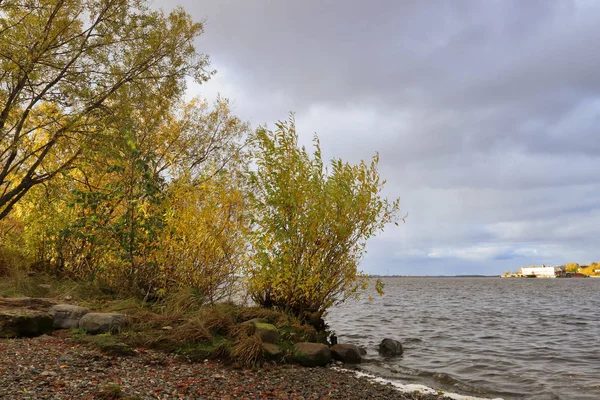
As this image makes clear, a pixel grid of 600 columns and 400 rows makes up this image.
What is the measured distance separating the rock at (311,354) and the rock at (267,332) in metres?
0.63

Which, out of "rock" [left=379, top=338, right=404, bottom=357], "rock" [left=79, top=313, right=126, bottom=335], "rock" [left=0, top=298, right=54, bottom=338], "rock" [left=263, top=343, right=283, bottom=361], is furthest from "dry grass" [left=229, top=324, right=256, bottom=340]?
"rock" [left=379, top=338, right=404, bottom=357]

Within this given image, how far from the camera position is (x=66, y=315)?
1046 centimetres

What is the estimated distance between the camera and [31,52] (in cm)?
1303

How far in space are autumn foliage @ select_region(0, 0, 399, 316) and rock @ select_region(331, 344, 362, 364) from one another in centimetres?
156

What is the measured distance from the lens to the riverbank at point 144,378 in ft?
20.6

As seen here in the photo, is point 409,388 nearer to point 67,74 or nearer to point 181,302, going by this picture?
point 181,302

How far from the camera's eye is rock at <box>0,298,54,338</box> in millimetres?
9180

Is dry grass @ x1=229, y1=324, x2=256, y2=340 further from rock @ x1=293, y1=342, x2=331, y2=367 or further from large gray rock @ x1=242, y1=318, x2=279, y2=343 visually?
rock @ x1=293, y1=342, x2=331, y2=367

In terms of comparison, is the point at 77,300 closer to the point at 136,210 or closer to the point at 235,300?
the point at 136,210

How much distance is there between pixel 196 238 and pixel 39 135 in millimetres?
9464

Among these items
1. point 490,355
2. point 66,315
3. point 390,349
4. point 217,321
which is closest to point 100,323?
point 66,315

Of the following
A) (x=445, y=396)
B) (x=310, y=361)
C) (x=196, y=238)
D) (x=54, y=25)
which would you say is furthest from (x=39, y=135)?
(x=445, y=396)

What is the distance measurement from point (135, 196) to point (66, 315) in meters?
4.34

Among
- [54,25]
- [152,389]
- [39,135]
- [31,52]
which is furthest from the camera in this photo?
[39,135]
